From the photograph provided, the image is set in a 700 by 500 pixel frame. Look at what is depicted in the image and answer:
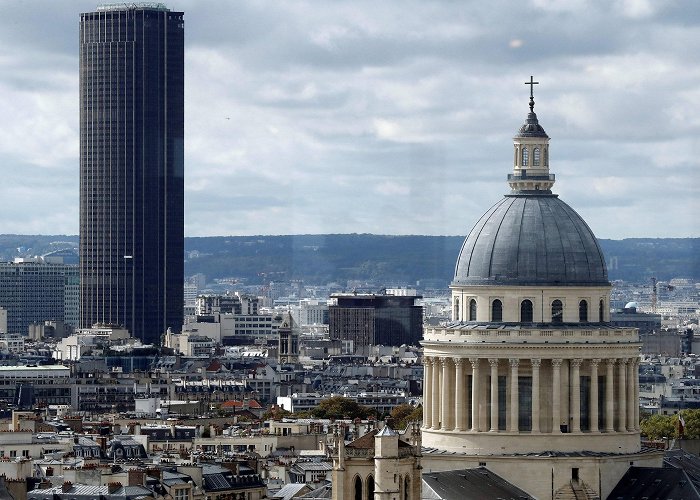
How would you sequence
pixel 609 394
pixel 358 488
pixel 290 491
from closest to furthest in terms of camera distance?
pixel 358 488 → pixel 609 394 → pixel 290 491

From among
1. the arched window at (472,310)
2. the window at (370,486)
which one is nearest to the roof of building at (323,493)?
the window at (370,486)

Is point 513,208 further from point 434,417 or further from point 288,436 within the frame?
point 288,436

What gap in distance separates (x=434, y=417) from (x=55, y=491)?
46.2 ft

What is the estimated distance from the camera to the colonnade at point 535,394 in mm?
94500

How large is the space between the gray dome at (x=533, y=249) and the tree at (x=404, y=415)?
59801 mm

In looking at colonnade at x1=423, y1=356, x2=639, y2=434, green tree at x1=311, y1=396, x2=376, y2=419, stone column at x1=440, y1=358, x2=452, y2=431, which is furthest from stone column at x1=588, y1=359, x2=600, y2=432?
green tree at x1=311, y1=396, x2=376, y2=419

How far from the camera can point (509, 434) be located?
94.4m

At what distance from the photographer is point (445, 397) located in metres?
95.8

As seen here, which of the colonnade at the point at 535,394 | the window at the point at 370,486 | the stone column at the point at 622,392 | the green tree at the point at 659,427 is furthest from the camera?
the green tree at the point at 659,427

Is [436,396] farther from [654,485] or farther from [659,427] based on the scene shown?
[659,427]

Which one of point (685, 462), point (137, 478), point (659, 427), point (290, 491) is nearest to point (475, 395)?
point (685, 462)

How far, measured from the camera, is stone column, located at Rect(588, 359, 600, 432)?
9500cm

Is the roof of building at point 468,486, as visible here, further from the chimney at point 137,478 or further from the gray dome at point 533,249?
the chimney at point 137,478

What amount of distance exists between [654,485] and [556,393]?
418cm
